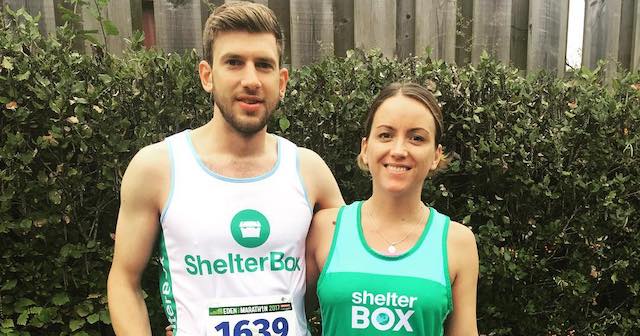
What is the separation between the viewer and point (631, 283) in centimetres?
325

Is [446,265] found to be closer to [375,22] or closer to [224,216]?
[224,216]

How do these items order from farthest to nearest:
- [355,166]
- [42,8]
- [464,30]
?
[464,30]
[42,8]
[355,166]

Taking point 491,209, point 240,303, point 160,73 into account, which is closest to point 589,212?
point 491,209

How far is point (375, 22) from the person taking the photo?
3482 millimetres

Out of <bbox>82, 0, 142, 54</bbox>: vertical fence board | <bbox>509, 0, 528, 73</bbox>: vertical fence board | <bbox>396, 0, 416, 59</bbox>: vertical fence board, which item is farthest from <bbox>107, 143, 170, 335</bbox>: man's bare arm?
<bbox>509, 0, 528, 73</bbox>: vertical fence board

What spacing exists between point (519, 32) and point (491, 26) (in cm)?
26

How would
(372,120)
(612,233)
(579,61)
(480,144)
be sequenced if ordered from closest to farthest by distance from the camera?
1. (372,120)
2. (480,144)
3. (612,233)
4. (579,61)

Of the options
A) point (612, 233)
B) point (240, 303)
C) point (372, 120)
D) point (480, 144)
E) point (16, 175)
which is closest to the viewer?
point (240, 303)

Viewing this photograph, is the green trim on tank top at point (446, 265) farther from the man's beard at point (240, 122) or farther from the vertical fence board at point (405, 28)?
the vertical fence board at point (405, 28)

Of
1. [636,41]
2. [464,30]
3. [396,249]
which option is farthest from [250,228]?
[636,41]

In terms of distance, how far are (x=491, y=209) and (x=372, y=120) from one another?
1.10 m

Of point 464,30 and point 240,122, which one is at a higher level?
point 464,30

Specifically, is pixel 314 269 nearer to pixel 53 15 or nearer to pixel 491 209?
pixel 491 209

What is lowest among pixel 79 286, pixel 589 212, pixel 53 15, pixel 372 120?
pixel 79 286
